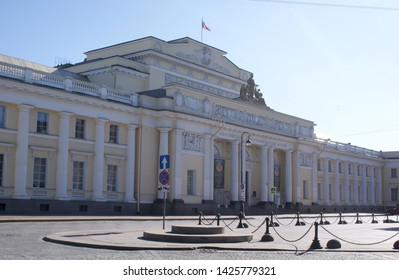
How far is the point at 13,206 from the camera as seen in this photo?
36156 mm

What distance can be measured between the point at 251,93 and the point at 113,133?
19092 mm

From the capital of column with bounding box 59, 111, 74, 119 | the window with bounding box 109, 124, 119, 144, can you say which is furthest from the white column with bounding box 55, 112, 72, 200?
the window with bounding box 109, 124, 119, 144

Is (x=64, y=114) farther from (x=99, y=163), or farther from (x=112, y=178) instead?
(x=112, y=178)

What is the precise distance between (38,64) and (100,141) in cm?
1061

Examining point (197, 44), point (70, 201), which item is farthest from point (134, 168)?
point (197, 44)

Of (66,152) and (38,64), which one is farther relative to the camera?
(38,64)

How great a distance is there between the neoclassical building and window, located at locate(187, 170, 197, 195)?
3.9 inches

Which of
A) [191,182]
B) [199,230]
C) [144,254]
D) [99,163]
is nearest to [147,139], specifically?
[99,163]

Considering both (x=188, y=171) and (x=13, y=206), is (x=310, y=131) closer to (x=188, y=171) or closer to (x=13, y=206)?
(x=188, y=171)

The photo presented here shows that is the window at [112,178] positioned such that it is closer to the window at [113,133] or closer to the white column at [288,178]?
the window at [113,133]

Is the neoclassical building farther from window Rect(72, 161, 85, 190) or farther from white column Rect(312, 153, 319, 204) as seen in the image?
white column Rect(312, 153, 319, 204)

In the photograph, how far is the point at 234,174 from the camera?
179 feet

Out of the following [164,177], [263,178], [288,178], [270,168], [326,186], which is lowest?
[164,177]

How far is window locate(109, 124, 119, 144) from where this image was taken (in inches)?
1762
